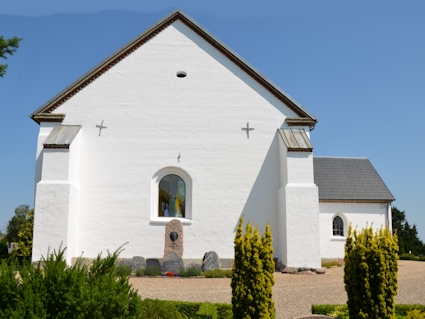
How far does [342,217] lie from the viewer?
22250mm

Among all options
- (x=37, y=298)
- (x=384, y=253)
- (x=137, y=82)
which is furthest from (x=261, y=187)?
(x=37, y=298)

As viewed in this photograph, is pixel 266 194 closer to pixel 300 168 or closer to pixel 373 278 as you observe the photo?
pixel 300 168

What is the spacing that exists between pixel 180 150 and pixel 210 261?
391cm

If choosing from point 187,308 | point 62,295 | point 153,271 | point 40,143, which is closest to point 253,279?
point 187,308

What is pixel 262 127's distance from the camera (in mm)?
15453

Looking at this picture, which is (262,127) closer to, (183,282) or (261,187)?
(261,187)

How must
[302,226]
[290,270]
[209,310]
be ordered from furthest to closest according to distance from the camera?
[302,226]
[290,270]
[209,310]

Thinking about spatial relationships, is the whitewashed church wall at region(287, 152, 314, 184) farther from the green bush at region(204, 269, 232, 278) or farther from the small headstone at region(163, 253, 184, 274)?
the small headstone at region(163, 253, 184, 274)

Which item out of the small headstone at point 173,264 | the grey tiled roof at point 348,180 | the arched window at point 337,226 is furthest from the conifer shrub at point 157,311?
the arched window at point 337,226

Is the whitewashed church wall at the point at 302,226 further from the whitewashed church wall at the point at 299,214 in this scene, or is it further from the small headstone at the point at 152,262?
the small headstone at the point at 152,262

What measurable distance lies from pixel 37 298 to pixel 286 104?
40.1 ft

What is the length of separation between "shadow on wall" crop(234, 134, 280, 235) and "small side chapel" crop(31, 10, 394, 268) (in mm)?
35

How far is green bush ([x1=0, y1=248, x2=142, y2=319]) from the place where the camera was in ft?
15.5

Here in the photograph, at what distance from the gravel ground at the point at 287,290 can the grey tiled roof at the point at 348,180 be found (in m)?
9.05
